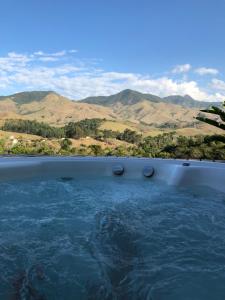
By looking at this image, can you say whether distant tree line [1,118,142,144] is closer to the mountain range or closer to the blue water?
the blue water

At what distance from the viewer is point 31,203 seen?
2861 mm

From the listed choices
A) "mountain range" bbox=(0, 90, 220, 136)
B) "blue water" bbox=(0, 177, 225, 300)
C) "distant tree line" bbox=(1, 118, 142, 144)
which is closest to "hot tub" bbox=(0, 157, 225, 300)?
"blue water" bbox=(0, 177, 225, 300)

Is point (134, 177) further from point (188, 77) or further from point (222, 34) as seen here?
point (188, 77)

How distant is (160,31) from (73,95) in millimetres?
108609

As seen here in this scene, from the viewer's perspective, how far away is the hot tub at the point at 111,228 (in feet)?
4.87

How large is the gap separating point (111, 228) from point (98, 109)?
9002cm

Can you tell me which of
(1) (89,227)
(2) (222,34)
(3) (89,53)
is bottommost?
(1) (89,227)

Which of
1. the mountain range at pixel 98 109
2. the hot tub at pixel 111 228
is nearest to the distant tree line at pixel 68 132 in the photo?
the hot tub at pixel 111 228

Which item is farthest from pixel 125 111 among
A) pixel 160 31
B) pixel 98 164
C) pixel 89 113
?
pixel 98 164

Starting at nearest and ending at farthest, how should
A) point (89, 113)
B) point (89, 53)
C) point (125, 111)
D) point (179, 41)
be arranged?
1. point (179, 41)
2. point (89, 53)
3. point (89, 113)
4. point (125, 111)

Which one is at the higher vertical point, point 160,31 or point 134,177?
point 160,31

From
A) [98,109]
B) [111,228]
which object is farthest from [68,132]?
[98,109]

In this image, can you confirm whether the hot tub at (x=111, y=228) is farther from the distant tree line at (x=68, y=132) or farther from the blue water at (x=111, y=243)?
the distant tree line at (x=68, y=132)

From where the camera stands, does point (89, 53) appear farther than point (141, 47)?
Yes
